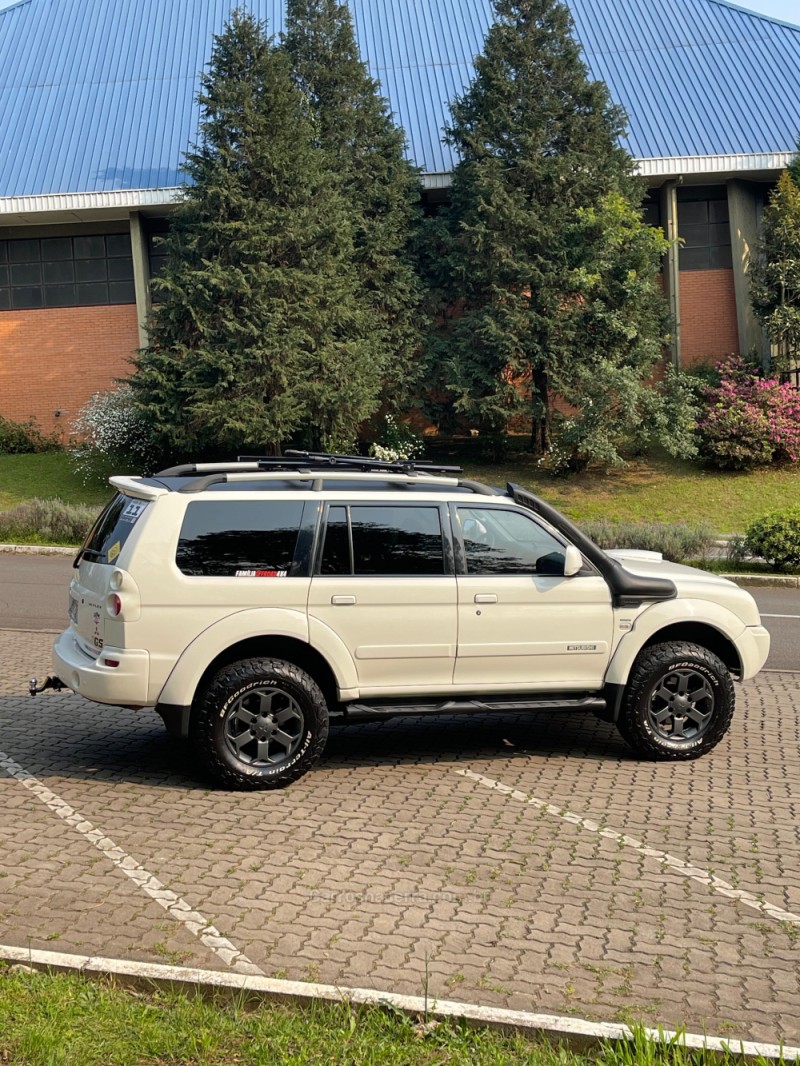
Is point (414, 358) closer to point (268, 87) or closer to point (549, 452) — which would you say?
point (549, 452)

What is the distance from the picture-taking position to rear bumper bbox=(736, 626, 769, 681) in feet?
25.2

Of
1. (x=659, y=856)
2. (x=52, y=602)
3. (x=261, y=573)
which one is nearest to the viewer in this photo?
(x=659, y=856)

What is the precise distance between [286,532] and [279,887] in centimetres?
242

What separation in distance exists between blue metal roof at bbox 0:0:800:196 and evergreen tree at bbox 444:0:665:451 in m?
4.39

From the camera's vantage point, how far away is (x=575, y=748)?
793 cm

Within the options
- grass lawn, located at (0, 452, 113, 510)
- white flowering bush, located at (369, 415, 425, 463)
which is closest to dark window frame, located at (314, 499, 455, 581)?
grass lawn, located at (0, 452, 113, 510)

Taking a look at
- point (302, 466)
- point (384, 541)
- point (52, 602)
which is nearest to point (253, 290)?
point (52, 602)

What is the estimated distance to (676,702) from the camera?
7.56m

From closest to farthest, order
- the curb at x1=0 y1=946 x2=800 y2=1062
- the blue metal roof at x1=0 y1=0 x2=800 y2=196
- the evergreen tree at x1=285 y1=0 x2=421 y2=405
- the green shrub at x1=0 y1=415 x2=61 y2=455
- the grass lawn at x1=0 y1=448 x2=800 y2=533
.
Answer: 1. the curb at x1=0 y1=946 x2=800 y2=1062
2. the grass lawn at x1=0 y1=448 x2=800 y2=533
3. the evergreen tree at x1=285 y1=0 x2=421 y2=405
4. the blue metal roof at x1=0 y1=0 x2=800 y2=196
5. the green shrub at x1=0 y1=415 x2=61 y2=455

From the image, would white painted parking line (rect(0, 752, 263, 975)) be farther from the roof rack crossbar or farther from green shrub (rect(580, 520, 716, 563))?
green shrub (rect(580, 520, 716, 563))

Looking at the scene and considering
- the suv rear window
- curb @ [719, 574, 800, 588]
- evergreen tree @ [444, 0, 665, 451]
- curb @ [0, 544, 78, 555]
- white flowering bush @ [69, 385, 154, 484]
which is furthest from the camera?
white flowering bush @ [69, 385, 154, 484]

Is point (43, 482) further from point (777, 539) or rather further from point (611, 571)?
point (611, 571)

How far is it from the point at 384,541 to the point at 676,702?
89.8 inches

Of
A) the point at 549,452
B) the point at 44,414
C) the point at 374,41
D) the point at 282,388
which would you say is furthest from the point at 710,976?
the point at 374,41
